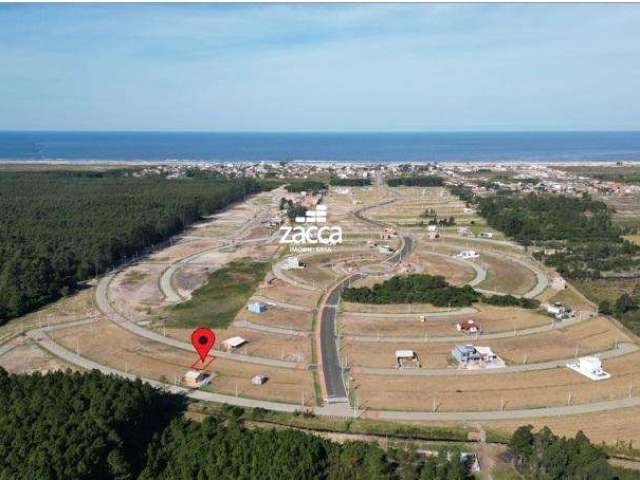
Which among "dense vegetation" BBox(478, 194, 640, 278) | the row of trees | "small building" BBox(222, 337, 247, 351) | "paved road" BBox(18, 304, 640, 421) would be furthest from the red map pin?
the row of trees

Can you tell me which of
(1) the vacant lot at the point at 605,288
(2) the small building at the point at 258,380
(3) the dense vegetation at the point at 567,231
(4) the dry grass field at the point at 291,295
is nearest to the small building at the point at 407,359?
(2) the small building at the point at 258,380

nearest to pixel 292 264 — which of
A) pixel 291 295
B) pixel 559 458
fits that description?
pixel 291 295

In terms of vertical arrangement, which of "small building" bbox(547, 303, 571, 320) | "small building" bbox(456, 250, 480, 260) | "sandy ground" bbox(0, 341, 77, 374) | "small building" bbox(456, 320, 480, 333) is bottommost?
"sandy ground" bbox(0, 341, 77, 374)


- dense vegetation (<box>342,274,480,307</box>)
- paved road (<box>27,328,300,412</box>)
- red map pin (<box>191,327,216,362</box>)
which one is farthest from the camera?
dense vegetation (<box>342,274,480,307</box>)

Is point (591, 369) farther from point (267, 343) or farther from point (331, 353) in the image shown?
point (267, 343)

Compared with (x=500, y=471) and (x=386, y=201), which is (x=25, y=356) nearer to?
(x=500, y=471)

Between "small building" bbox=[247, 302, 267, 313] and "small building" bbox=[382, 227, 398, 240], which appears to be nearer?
"small building" bbox=[247, 302, 267, 313]

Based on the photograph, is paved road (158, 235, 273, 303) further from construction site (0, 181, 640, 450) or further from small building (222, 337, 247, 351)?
small building (222, 337, 247, 351)

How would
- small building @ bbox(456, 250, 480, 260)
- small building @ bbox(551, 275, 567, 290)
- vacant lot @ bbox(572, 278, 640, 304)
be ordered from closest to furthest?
vacant lot @ bbox(572, 278, 640, 304), small building @ bbox(551, 275, 567, 290), small building @ bbox(456, 250, 480, 260)
